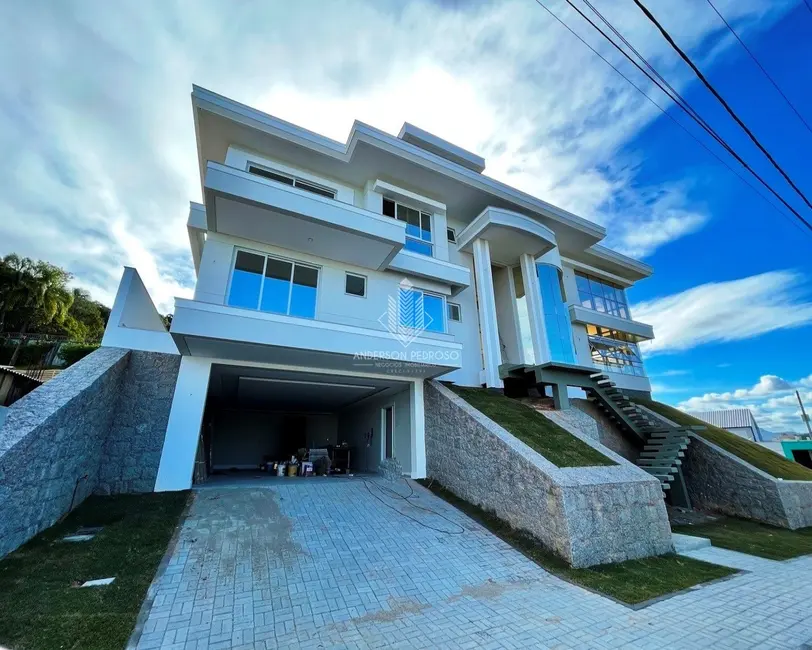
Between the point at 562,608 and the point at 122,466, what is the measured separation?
871cm

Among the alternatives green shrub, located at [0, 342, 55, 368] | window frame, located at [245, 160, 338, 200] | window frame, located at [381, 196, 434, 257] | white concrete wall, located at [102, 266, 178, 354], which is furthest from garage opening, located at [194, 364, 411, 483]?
green shrub, located at [0, 342, 55, 368]

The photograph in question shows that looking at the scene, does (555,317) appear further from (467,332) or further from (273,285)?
(273,285)

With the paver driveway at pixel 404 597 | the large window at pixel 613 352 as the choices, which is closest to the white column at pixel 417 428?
the paver driveway at pixel 404 597

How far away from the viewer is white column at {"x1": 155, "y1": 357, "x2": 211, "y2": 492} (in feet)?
24.4

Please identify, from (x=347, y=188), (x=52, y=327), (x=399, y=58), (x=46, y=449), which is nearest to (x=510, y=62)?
(x=399, y=58)

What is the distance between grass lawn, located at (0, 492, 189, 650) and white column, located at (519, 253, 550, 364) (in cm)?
1281

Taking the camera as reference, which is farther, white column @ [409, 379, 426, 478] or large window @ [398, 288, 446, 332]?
large window @ [398, 288, 446, 332]

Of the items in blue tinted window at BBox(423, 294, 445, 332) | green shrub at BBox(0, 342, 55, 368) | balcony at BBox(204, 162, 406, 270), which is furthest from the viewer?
green shrub at BBox(0, 342, 55, 368)

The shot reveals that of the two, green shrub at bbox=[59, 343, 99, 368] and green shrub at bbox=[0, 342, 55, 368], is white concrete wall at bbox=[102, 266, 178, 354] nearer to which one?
green shrub at bbox=[59, 343, 99, 368]

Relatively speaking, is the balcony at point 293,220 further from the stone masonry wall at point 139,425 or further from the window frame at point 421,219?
the stone masonry wall at point 139,425

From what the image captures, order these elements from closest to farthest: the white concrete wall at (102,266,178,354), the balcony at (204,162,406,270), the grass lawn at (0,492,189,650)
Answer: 1. the grass lawn at (0,492,189,650)
2. the white concrete wall at (102,266,178,354)
3. the balcony at (204,162,406,270)

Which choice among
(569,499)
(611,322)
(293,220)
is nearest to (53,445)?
(293,220)

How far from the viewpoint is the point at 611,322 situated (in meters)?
18.3

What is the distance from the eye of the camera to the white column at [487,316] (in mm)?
12297
